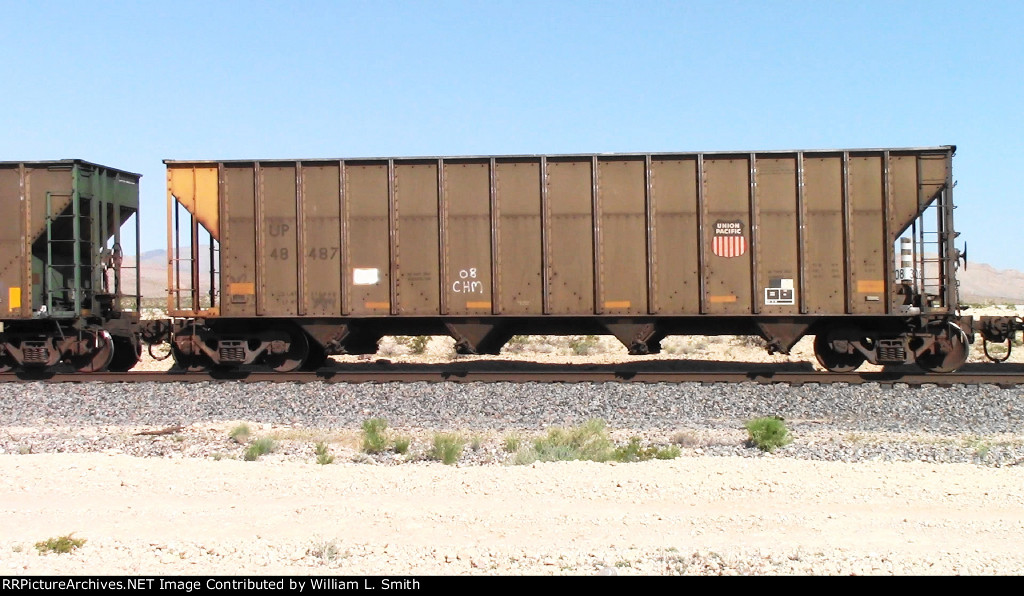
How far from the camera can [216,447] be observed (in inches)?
379

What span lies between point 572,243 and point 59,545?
33.6ft

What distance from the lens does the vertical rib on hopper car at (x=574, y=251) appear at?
A: 561 inches

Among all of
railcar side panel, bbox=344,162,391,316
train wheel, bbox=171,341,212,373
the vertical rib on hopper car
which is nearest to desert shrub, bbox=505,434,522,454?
the vertical rib on hopper car

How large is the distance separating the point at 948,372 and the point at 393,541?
11.7m

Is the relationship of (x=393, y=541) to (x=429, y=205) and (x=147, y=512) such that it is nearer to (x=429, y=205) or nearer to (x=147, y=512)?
(x=147, y=512)

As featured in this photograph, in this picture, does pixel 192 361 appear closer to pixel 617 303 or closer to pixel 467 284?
pixel 467 284

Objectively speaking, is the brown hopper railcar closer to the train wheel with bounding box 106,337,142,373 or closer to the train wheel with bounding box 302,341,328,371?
the train wheel with bounding box 106,337,142,373

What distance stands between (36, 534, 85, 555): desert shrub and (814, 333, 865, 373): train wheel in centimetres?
1206

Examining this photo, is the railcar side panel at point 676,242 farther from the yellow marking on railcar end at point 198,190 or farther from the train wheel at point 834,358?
the yellow marking on railcar end at point 198,190

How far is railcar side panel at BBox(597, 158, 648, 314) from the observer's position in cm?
1452

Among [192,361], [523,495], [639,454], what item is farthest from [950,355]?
[192,361]

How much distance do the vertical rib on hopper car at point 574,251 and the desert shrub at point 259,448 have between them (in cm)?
561

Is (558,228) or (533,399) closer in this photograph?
(533,399)
